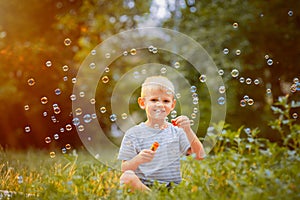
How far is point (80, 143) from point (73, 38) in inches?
66.1

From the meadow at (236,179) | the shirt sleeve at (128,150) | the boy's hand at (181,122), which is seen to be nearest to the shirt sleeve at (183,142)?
the boy's hand at (181,122)

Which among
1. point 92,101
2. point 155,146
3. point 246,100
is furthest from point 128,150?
point 92,101

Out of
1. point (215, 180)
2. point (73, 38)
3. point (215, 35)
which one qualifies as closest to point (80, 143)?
point (73, 38)

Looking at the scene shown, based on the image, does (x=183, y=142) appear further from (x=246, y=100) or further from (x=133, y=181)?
(x=246, y=100)

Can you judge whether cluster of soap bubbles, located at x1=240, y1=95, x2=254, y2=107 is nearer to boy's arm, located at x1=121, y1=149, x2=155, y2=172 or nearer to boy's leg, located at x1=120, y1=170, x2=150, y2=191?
boy's arm, located at x1=121, y1=149, x2=155, y2=172

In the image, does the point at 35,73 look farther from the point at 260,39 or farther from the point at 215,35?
the point at 260,39

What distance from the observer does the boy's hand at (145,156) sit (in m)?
3.46

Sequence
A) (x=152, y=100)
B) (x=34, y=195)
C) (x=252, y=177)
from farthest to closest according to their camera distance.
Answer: (x=152, y=100)
(x=34, y=195)
(x=252, y=177)

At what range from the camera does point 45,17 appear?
816 centimetres

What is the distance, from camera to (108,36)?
27.7 feet

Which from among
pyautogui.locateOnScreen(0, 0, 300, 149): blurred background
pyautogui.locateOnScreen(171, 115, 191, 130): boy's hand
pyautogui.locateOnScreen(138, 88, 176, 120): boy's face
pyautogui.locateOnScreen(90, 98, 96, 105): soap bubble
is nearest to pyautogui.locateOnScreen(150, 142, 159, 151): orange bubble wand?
pyautogui.locateOnScreen(171, 115, 191, 130): boy's hand

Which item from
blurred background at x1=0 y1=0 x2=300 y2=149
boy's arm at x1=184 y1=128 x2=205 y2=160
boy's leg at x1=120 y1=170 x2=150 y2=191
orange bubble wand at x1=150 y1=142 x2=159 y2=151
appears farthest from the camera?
blurred background at x1=0 y1=0 x2=300 y2=149

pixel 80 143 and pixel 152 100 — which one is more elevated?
pixel 152 100

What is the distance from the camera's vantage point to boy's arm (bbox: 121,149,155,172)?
11.4ft
